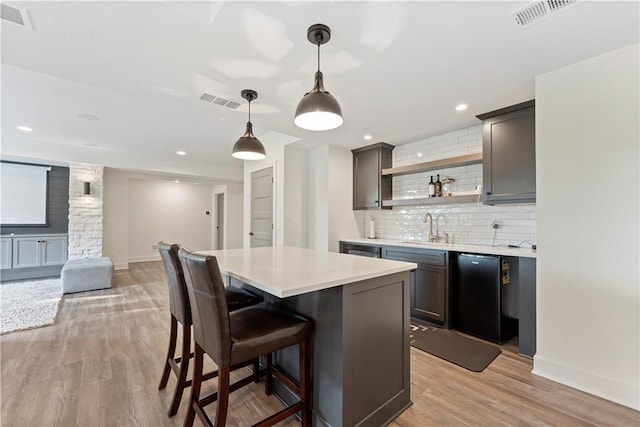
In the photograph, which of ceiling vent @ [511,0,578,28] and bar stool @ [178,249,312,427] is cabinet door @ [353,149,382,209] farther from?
bar stool @ [178,249,312,427]

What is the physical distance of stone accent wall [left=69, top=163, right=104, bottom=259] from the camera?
213 inches

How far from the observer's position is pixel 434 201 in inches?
143

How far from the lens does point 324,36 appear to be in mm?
1660

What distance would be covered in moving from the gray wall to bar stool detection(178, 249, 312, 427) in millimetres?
6092

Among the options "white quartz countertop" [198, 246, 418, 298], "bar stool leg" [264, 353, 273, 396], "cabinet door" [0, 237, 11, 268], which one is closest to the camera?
"white quartz countertop" [198, 246, 418, 298]

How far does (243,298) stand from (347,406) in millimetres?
994

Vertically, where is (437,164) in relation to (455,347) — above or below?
above

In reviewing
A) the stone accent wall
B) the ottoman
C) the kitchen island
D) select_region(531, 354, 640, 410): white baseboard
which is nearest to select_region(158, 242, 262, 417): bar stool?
the kitchen island

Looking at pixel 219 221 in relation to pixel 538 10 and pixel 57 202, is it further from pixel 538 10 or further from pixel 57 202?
pixel 538 10

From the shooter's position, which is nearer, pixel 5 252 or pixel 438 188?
pixel 438 188

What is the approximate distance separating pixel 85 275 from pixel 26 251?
1837 millimetres

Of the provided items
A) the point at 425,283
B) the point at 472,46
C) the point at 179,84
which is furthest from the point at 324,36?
the point at 425,283

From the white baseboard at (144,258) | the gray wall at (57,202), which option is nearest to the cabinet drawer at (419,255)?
the gray wall at (57,202)

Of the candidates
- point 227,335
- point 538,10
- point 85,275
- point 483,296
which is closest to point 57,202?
point 85,275
